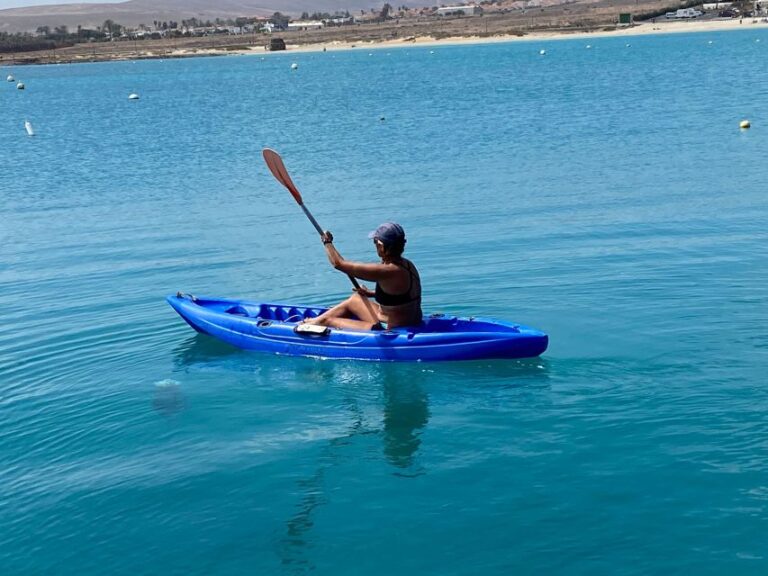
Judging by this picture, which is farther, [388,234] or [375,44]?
[375,44]

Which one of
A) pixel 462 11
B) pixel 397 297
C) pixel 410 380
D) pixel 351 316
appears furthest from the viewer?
pixel 462 11

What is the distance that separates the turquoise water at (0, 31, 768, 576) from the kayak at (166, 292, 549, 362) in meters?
0.20

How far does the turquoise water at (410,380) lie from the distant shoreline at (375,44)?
257 feet

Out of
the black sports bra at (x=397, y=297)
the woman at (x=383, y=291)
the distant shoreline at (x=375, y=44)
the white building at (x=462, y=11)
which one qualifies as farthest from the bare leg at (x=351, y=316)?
the white building at (x=462, y=11)

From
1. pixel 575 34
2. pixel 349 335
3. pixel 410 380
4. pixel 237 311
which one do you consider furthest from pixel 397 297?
pixel 575 34

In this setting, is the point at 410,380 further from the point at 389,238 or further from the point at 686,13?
the point at 686,13

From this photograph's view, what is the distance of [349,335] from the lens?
36.8ft

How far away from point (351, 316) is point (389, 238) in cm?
143

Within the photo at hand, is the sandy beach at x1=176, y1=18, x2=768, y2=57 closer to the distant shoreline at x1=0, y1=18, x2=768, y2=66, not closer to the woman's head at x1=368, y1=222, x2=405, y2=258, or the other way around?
the distant shoreline at x1=0, y1=18, x2=768, y2=66

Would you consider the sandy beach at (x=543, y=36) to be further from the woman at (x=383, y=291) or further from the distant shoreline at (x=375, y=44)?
the woman at (x=383, y=291)

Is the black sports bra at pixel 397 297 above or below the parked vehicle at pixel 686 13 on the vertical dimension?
below

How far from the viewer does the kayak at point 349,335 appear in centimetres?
1064

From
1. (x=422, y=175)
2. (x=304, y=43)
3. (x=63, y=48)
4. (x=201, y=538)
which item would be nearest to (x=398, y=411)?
(x=201, y=538)

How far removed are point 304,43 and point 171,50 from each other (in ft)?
55.0
